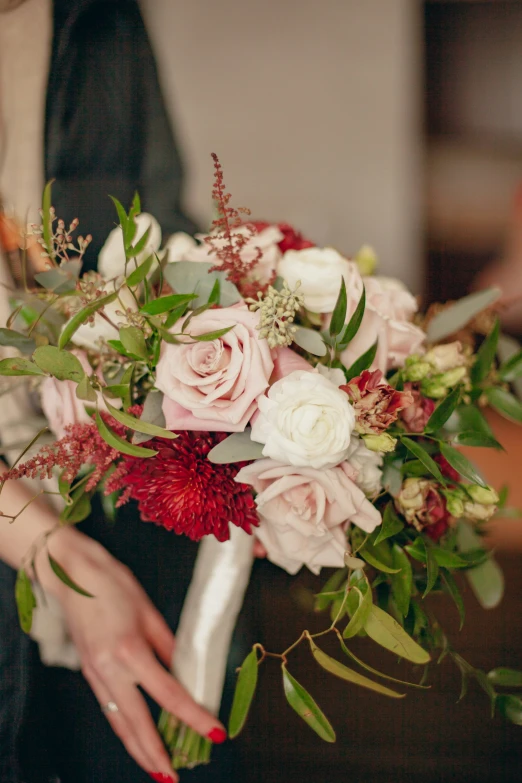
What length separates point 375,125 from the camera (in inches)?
35.4

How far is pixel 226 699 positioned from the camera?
66 cm

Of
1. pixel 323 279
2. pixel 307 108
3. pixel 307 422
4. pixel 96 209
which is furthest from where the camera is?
pixel 307 108

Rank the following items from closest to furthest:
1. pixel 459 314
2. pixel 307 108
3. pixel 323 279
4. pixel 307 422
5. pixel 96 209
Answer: pixel 307 422
pixel 323 279
pixel 459 314
pixel 96 209
pixel 307 108

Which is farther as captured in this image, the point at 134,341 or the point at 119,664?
the point at 119,664

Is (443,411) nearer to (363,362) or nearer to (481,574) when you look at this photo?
(363,362)

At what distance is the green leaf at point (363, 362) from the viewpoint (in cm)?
46

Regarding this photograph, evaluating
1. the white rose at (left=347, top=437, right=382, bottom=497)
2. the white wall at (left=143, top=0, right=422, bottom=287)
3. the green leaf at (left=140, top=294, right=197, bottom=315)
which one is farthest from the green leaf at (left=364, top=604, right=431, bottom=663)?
the white wall at (left=143, top=0, right=422, bottom=287)

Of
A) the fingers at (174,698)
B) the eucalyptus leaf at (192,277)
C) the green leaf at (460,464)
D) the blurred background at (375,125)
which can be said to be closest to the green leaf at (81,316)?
the eucalyptus leaf at (192,277)

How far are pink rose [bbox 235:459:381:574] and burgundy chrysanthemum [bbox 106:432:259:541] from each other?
20 millimetres

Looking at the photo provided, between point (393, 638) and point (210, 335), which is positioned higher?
point (210, 335)

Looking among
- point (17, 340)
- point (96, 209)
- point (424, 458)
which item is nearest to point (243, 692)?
point (424, 458)

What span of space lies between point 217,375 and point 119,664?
42 centimetres

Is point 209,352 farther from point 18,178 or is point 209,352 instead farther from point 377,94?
point 377,94

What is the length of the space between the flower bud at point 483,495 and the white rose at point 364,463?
0.34 ft
